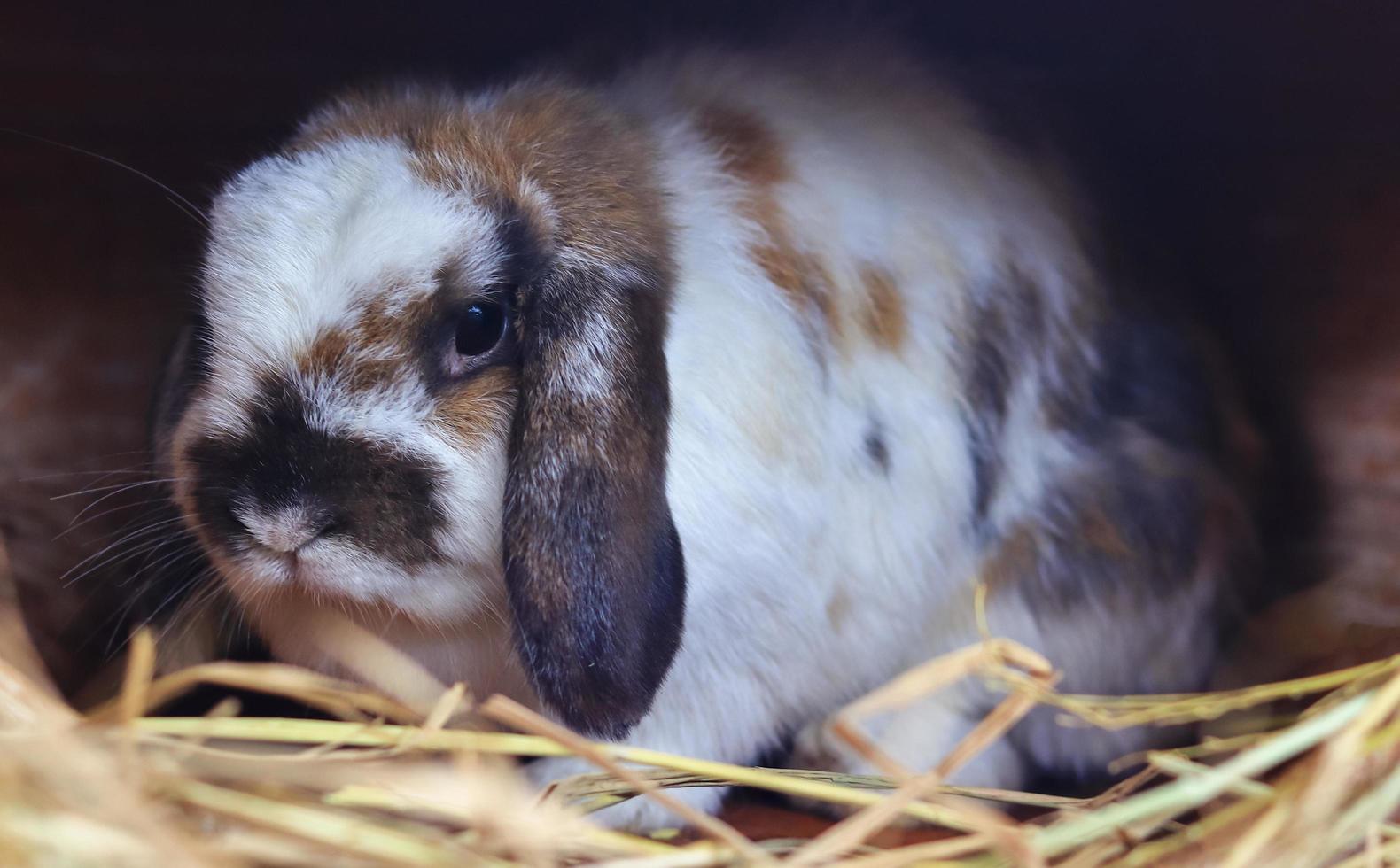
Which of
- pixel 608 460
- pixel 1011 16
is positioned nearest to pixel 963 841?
pixel 608 460

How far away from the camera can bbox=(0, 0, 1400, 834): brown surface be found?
2.24 meters

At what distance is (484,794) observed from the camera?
1065mm

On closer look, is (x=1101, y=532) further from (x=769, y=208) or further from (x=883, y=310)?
(x=769, y=208)

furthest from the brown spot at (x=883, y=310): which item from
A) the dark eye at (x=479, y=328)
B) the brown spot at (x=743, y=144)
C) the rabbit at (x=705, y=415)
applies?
the dark eye at (x=479, y=328)

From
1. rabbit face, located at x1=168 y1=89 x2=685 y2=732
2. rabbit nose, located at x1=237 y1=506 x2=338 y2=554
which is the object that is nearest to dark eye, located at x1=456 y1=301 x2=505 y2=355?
rabbit face, located at x1=168 y1=89 x2=685 y2=732

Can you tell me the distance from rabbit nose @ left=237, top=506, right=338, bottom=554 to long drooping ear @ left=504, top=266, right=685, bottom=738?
23 cm

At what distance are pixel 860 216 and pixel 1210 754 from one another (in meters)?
1.04

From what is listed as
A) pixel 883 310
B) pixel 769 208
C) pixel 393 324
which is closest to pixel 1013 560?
pixel 883 310

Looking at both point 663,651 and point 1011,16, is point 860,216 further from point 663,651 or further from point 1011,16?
point 663,651

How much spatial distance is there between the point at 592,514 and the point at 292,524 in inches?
14.7

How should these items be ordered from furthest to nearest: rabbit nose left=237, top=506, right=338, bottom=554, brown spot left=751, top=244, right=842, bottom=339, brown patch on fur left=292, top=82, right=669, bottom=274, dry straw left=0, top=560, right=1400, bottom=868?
brown spot left=751, top=244, right=842, bottom=339
brown patch on fur left=292, top=82, right=669, bottom=274
rabbit nose left=237, top=506, right=338, bottom=554
dry straw left=0, top=560, right=1400, bottom=868

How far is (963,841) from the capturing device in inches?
48.6

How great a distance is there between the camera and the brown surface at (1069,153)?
2238 millimetres

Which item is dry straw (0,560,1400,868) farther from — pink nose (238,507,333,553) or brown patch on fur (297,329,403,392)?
brown patch on fur (297,329,403,392)
